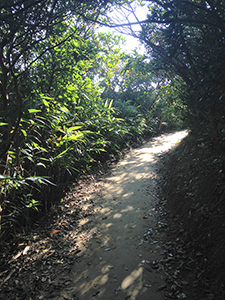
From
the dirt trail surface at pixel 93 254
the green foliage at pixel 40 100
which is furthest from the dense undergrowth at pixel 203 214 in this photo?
the green foliage at pixel 40 100

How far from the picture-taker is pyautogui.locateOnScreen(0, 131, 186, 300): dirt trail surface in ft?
7.23

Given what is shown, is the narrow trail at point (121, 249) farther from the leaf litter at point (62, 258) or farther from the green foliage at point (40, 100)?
the green foliage at point (40, 100)

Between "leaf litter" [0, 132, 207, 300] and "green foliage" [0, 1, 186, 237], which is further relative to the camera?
"green foliage" [0, 1, 186, 237]

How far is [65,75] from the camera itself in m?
3.70

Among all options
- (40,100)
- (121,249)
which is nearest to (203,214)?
(121,249)

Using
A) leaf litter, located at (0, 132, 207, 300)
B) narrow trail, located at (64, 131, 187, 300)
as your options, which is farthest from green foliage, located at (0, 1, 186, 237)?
narrow trail, located at (64, 131, 187, 300)

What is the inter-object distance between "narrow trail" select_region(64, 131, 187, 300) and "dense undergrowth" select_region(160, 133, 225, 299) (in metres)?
0.39

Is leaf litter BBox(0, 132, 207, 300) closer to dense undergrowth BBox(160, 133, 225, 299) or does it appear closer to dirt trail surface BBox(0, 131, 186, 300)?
dirt trail surface BBox(0, 131, 186, 300)

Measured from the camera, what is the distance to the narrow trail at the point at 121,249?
2166mm

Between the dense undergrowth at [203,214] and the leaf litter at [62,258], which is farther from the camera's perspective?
the leaf litter at [62,258]

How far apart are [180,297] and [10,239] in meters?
2.42

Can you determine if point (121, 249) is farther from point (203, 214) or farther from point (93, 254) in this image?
point (203, 214)

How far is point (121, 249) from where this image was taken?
2.77m

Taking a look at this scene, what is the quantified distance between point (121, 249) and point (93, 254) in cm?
40
